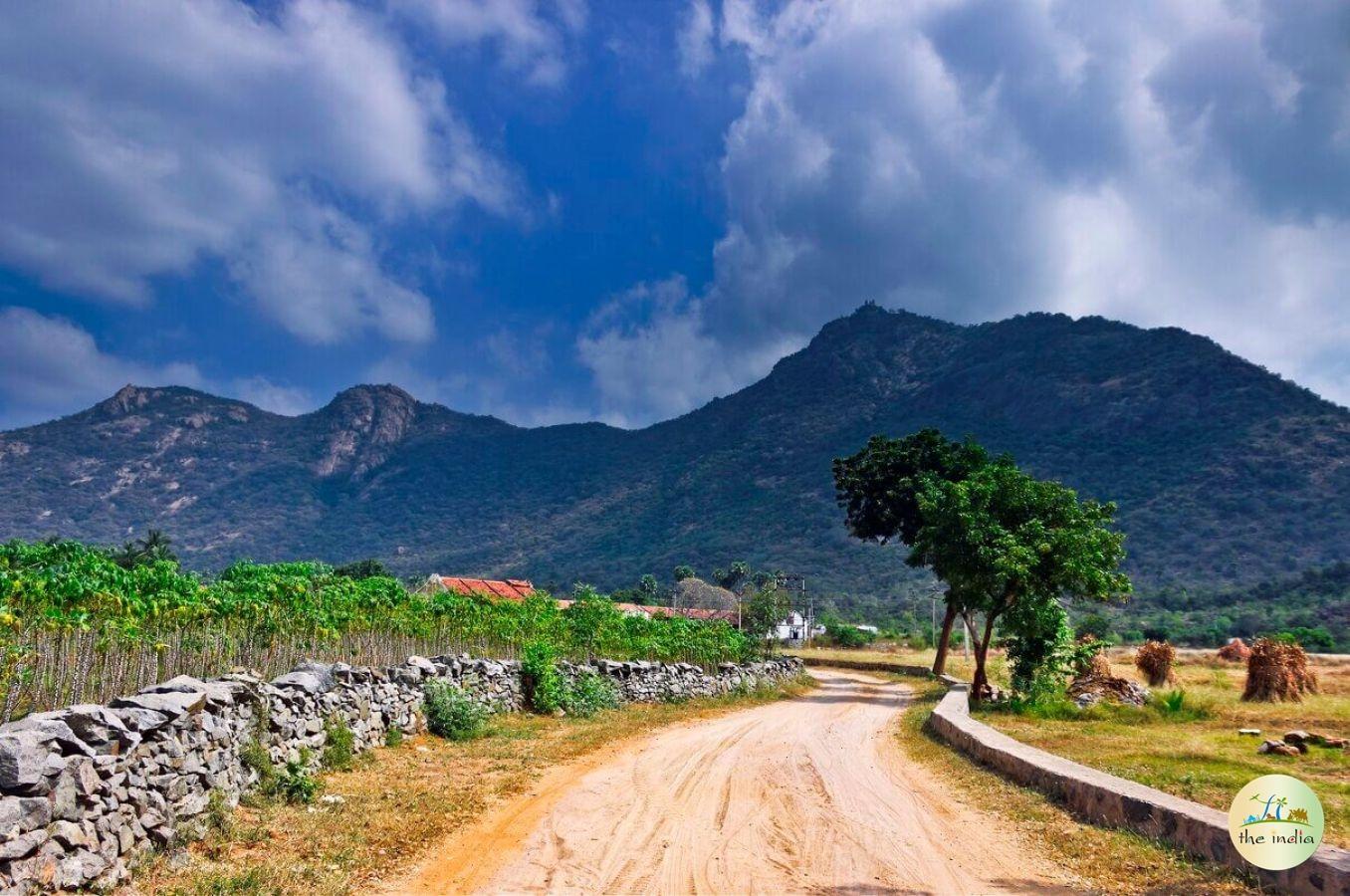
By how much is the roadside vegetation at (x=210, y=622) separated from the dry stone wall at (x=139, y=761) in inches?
81.2

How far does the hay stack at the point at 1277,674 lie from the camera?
24.7 metres

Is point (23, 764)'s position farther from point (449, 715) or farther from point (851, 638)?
point (851, 638)

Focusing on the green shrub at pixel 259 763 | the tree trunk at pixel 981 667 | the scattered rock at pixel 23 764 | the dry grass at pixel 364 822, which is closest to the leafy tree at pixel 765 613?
the tree trunk at pixel 981 667

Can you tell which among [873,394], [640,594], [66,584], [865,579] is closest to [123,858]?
[66,584]

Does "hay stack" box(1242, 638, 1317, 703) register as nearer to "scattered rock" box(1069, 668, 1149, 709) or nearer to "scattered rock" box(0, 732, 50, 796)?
"scattered rock" box(1069, 668, 1149, 709)

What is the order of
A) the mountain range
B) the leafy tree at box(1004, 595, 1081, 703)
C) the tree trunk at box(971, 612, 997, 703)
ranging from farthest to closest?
1. the mountain range
2. the tree trunk at box(971, 612, 997, 703)
3. the leafy tree at box(1004, 595, 1081, 703)

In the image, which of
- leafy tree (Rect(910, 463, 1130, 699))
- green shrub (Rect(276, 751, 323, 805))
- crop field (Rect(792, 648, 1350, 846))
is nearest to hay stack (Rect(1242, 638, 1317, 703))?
crop field (Rect(792, 648, 1350, 846))

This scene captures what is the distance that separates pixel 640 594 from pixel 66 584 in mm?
75420

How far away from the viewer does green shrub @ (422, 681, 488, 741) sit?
15688 millimetres

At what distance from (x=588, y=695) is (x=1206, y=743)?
13.7 meters

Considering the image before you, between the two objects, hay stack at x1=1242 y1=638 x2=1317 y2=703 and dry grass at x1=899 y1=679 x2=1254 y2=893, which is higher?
hay stack at x1=1242 y1=638 x2=1317 y2=703

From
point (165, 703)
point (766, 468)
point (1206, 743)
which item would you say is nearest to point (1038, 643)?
point (1206, 743)

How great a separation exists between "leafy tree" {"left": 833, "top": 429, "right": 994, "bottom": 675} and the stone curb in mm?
26521

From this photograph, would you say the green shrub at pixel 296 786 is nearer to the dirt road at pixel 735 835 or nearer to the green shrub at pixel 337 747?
the green shrub at pixel 337 747
